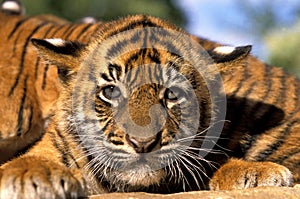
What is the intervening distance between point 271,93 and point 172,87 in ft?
3.21

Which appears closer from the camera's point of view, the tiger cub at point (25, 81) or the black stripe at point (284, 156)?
the black stripe at point (284, 156)

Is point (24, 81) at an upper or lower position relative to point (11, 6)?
lower

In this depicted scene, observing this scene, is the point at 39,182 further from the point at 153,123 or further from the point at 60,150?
the point at 60,150

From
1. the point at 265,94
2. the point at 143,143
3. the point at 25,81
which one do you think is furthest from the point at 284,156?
the point at 25,81

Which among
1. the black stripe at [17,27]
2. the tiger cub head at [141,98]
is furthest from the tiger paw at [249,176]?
the black stripe at [17,27]

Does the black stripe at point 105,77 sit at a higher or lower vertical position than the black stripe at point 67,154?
higher

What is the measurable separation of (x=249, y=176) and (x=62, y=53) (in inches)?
49.1

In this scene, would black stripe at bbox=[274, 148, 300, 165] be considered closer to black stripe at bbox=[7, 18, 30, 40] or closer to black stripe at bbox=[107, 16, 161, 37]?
black stripe at bbox=[107, 16, 161, 37]

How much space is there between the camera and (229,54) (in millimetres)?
4418

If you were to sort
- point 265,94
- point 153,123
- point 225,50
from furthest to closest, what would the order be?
1. point 265,94
2. point 225,50
3. point 153,123

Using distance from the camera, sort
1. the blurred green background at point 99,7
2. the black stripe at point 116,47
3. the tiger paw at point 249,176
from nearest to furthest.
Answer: the tiger paw at point 249,176, the black stripe at point 116,47, the blurred green background at point 99,7

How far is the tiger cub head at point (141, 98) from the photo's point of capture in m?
3.82

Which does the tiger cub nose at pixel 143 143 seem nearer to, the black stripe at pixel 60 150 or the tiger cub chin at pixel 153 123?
the tiger cub chin at pixel 153 123

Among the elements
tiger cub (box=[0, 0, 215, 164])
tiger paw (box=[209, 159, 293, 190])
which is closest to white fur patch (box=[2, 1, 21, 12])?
tiger cub (box=[0, 0, 215, 164])
